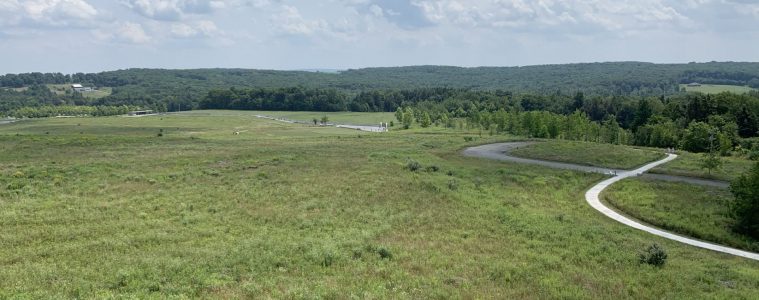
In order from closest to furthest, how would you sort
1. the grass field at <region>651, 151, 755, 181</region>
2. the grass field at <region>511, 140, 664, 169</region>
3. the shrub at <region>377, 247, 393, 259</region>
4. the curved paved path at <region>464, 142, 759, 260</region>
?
the shrub at <region>377, 247, 393, 259</region>
the curved paved path at <region>464, 142, 759, 260</region>
the grass field at <region>651, 151, 755, 181</region>
the grass field at <region>511, 140, 664, 169</region>

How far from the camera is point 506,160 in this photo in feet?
208

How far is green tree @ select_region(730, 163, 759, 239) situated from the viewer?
31047mm

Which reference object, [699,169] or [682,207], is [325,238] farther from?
[699,169]

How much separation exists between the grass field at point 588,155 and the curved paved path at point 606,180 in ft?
5.00

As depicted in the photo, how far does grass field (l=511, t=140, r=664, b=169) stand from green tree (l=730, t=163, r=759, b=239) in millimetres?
24520

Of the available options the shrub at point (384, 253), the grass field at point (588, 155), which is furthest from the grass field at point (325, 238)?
the grass field at point (588, 155)

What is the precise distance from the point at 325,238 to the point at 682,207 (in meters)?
25.0

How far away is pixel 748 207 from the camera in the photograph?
104 ft

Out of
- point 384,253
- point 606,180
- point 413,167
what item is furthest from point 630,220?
point 413,167

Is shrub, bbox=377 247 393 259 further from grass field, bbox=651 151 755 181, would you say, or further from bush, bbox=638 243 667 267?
grass field, bbox=651 151 755 181

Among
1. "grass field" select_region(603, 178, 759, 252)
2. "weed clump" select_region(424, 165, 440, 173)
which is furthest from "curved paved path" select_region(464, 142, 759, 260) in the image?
"weed clump" select_region(424, 165, 440, 173)

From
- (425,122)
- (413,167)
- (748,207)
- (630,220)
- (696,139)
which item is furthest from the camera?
(425,122)

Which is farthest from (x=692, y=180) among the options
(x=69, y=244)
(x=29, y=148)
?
(x=29, y=148)

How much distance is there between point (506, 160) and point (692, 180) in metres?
19.3
